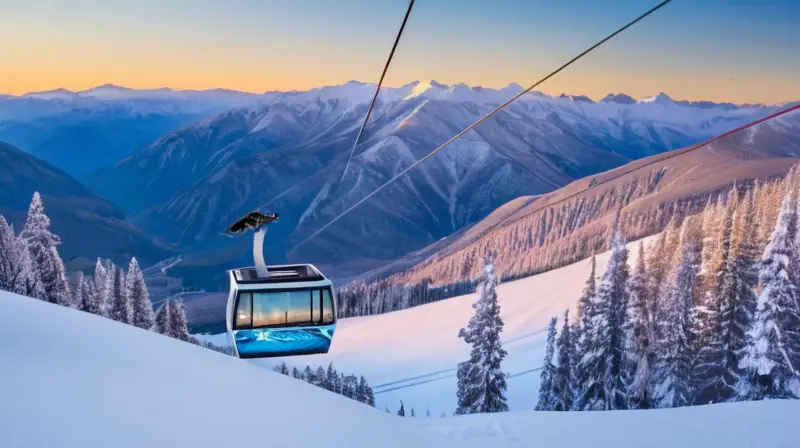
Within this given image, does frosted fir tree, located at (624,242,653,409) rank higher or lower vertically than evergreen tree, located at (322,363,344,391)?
higher

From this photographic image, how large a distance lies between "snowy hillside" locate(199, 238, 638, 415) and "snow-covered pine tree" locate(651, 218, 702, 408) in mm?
19623

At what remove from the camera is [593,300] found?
122 ft

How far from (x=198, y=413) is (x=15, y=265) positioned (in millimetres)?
36782

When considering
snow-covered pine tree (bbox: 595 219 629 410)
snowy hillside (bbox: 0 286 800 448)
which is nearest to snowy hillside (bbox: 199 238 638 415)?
snow-covered pine tree (bbox: 595 219 629 410)

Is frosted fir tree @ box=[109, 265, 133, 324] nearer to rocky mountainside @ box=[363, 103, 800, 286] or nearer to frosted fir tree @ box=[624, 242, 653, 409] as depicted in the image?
frosted fir tree @ box=[624, 242, 653, 409]

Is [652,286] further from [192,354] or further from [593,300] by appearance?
[192,354]

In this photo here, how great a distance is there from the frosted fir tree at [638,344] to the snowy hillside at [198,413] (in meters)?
26.7

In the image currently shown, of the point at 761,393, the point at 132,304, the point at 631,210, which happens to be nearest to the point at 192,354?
the point at 132,304

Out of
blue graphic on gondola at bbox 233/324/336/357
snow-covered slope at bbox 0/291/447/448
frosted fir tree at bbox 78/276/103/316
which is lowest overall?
frosted fir tree at bbox 78/276/103/316

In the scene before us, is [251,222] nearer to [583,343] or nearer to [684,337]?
[583,343]

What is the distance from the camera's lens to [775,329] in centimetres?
3344

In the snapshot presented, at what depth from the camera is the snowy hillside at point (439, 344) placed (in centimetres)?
6425

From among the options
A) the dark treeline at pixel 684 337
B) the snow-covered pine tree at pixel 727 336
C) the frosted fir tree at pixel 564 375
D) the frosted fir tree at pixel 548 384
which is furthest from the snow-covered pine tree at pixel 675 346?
the frosted fir tree at pixel 548 384

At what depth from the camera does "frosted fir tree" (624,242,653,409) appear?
125 ft
